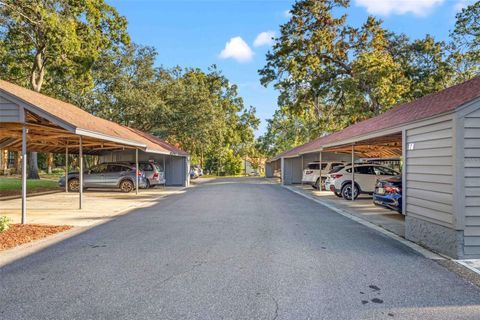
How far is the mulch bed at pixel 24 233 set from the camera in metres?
6.49

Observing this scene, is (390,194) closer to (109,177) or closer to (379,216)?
(379,216)

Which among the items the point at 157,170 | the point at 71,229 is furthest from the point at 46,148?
the point at 71,229

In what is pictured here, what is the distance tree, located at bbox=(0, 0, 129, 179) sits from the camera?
16.1 m

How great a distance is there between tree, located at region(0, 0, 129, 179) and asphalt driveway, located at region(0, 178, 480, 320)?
13.6m

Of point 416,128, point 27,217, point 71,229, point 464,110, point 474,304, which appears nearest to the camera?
point 474,304

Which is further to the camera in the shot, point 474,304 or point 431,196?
point 431,196

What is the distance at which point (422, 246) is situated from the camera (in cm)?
639

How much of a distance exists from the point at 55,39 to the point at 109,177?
745 cm

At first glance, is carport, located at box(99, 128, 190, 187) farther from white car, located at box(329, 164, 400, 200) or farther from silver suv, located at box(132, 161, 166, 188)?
white car, located at box(329, 164, 400, 200)

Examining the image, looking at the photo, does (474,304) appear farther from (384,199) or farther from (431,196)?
(384,199)

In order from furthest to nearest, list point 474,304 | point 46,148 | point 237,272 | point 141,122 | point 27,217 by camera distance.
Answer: point 141,122
point 46,148
point 27,217
point 237,272
point 474,304

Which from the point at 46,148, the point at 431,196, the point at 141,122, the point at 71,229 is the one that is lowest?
the point at 71,229

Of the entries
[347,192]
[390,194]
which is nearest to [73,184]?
[347,192]

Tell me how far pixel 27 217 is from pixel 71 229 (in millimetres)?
2507
